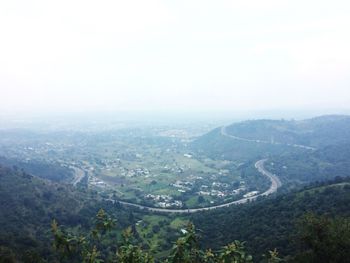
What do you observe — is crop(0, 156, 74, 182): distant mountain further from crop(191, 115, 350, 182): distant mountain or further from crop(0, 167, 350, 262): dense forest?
crop(191, 115, 350, 182): distant mountain

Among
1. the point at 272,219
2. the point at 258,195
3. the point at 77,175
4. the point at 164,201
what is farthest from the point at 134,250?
the point at 77,175

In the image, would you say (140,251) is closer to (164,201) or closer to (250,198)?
(164,201)

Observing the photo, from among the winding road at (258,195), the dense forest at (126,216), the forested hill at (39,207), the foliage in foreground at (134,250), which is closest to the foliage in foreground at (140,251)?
the foliage in foreground at (134,250)

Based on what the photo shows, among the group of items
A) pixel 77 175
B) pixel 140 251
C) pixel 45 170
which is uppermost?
pixel 140 251

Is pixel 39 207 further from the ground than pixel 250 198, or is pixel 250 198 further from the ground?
pixel 39 207

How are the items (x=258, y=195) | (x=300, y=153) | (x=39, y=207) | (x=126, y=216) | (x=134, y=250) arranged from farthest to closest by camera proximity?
(x=300, y=153)
(x=258, y=195)
(x=126, y=216)
(x=39, y=207)
(x=134, y=250)

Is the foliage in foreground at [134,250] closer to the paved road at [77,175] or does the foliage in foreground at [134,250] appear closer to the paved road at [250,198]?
the paved road at [250,198]

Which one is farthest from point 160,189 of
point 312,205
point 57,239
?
point 57,239

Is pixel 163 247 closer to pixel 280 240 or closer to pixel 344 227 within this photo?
pixel 280 240
